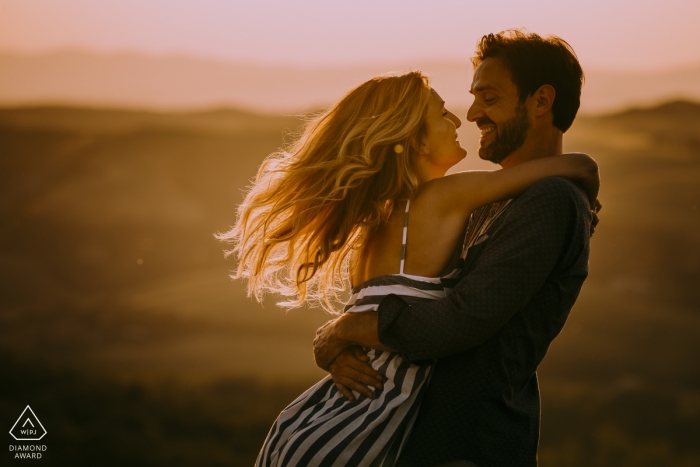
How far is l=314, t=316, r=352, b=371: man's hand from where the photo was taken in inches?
93.8

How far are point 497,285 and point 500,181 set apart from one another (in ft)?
1.34

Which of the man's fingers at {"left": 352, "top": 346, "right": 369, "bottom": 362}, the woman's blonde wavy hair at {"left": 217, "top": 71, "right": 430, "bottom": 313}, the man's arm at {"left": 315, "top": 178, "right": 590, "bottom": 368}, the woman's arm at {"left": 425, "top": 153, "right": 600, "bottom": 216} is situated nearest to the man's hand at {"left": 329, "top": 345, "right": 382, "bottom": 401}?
the man's fingers at {"left": 352, "top": 346, "right": 369, "bottom": 362}

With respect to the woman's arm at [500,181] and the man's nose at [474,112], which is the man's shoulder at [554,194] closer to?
the woman's arm at [500,181]

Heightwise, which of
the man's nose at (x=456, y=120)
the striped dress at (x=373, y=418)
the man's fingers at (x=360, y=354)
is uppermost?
the man's nose at (x=456, y=120)

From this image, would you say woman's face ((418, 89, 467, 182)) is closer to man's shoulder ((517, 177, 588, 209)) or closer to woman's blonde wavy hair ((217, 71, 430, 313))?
woman's blonde wavy hair ((217, 71, 430, 313))

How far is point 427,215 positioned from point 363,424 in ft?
2.24

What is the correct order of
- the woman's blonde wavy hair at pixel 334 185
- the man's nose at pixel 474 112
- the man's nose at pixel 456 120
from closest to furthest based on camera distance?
the woman's blonde wavy hair at pixel 334 185 → the man's nose at pixel 456 120 → the man's nose at pixel 474 112

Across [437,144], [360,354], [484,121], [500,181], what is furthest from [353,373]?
[484,121]

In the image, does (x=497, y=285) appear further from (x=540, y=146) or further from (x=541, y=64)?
(x=541, y=64)

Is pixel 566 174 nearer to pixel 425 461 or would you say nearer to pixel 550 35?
pixel 550 35

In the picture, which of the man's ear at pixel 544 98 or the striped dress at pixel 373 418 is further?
the man's ear at pixel 544 98

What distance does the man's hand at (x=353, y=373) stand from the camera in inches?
88.0

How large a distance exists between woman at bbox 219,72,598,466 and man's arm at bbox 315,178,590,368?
0.12 meters

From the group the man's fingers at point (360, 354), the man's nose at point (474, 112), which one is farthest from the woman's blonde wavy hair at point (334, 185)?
the man's fingers at point (360, 354)
